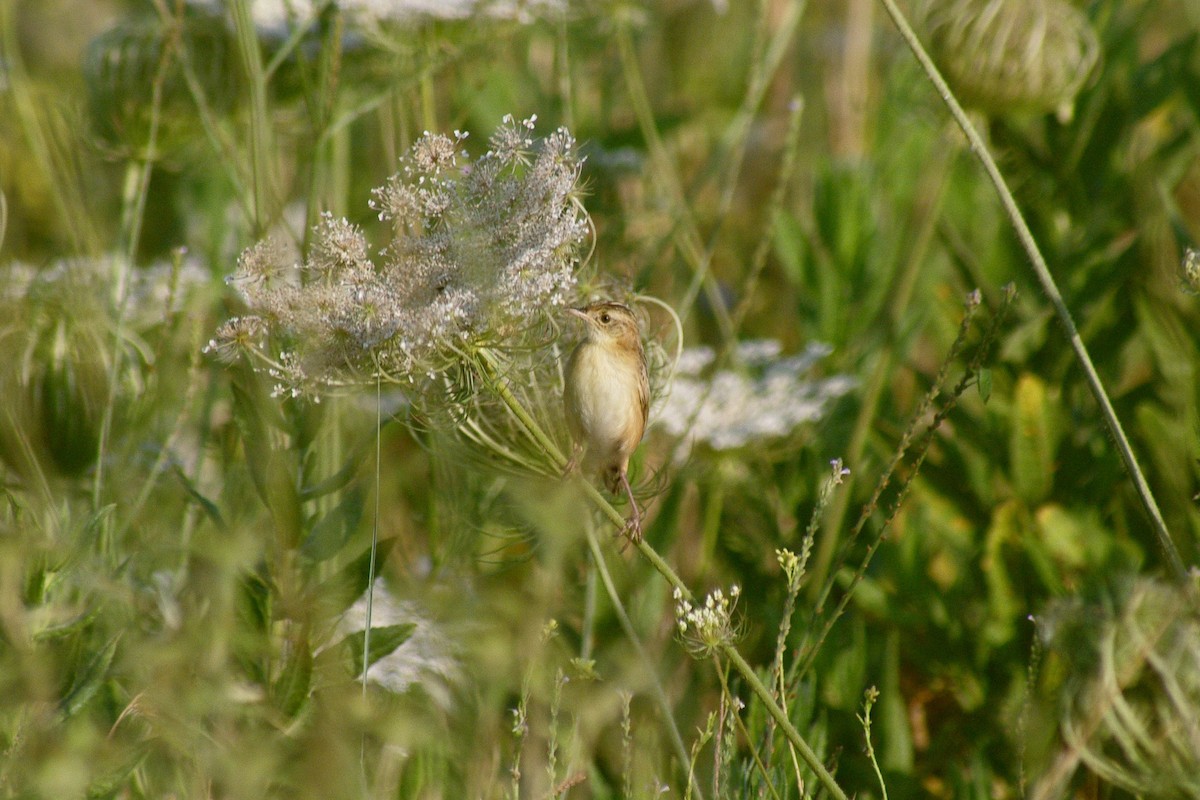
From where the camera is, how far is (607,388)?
2.47 metres

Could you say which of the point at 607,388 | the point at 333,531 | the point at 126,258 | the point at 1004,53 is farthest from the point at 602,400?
the point at 126,258

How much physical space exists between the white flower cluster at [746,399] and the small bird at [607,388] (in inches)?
22.5

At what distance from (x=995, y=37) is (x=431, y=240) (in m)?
1.69

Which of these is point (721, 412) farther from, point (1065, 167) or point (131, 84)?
point (131, 84)

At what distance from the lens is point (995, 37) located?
2.82 m

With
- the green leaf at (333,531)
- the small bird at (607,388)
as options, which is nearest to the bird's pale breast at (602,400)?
the small bird at (607,388)

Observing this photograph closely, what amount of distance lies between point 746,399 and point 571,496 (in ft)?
6.42

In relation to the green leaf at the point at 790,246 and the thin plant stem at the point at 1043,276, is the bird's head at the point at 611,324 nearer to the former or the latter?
the thin plant stem at the point at 1043,276

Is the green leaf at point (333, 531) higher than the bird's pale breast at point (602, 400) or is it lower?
lower

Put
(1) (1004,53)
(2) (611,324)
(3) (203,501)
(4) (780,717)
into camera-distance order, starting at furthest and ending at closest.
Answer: (1) (1004,53), (2) (611,324), (3) (203,501), (4) (780,717)

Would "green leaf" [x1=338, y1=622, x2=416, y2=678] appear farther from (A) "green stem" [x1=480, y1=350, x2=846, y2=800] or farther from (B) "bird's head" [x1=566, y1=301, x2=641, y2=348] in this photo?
(B) "bird's head" [x1=566, y1=301, x2=641, y2=348]

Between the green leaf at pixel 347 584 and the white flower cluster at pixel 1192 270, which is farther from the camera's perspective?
the green leaf at pixel 347 584

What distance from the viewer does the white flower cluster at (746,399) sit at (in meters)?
3.13

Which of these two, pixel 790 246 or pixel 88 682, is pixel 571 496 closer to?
pixel 88 682
